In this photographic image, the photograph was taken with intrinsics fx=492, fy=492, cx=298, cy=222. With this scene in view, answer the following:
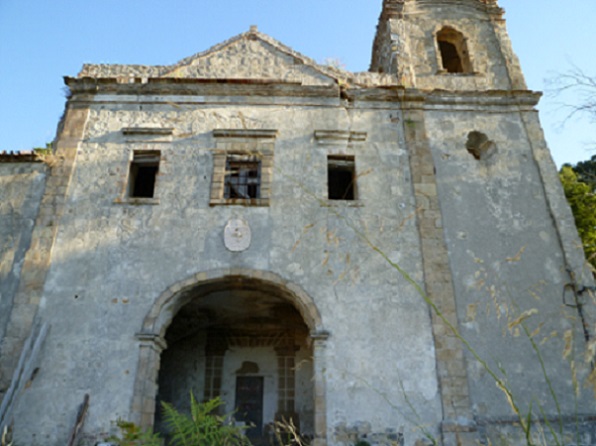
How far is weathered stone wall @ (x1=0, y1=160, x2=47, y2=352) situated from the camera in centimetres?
905

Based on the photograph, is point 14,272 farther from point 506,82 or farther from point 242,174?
point 506,82

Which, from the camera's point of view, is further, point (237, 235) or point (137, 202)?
point (137, 202)

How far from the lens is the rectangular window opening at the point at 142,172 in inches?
413

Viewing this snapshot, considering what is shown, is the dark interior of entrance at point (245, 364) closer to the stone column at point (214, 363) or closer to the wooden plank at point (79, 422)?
the stone column at point (214, 363)

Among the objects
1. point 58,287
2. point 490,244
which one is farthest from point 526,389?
point 58,287

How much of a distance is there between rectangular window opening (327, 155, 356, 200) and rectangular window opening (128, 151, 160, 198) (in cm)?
380

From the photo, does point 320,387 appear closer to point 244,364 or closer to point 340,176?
point 244,364

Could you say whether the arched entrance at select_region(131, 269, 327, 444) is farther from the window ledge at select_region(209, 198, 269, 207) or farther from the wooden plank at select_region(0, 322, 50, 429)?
the wooden plank at select_region(0, 322, 50, 429)

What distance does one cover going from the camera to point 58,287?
9047 mm

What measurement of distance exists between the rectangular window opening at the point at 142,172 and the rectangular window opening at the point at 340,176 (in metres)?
3.80

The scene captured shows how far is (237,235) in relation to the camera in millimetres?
9531

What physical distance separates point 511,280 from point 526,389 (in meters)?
1.98

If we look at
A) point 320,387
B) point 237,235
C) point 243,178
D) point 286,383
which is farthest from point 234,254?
point 286,383

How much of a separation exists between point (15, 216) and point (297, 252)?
5636mm
